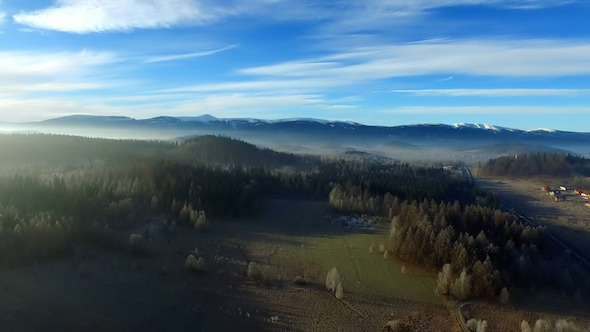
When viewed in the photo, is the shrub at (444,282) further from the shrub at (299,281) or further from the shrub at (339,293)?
the shrub at (299,281)

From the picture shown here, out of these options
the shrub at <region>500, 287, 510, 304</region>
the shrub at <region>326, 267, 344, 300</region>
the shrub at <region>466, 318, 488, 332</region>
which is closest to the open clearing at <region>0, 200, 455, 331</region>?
the shrub at <region>326, 267, 344, 300</region>

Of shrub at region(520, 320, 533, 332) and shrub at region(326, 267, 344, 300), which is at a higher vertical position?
shrub at region(326, 267, 344, 300)

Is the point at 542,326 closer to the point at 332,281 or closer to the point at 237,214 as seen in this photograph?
the point at 332,281

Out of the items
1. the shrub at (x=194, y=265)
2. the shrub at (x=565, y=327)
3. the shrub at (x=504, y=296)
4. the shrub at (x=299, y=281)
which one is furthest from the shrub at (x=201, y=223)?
the shrub at (x=565, y=327)

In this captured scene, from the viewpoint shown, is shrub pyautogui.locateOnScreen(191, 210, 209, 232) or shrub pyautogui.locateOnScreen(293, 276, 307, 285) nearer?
shrub pyautogui.locateOnScreen(293, 276, 307, 285)

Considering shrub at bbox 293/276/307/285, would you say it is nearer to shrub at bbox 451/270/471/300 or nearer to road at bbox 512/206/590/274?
shrub at bbox 451/270/471/300

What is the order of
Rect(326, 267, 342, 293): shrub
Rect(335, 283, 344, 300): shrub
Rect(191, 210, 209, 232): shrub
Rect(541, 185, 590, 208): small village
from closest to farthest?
Rect(335, 283, 344, 300): shrub → Rect(326, 267, 342, 293): shrub → Rect(191, 210, 209, 232): shrub → Rect(541, 185, 590, 208): small village

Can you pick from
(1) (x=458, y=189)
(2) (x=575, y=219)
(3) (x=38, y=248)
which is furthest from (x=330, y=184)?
(3) (x=38, y=248)

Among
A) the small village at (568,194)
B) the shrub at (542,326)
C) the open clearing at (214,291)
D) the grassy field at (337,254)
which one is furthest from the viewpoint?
the small village at (568,194)

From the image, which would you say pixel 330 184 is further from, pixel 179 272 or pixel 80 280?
pixel 80 280

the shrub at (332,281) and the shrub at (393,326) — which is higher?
the shrub at (332,281)

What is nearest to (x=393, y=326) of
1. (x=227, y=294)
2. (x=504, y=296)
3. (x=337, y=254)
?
(x=504, y=296)
